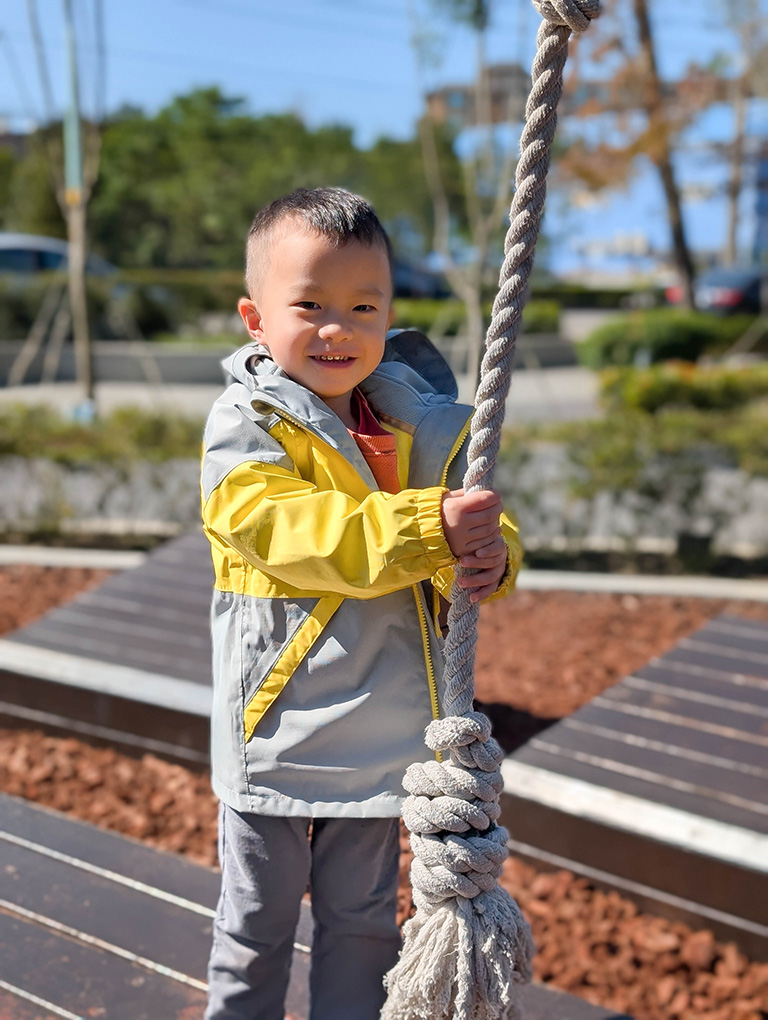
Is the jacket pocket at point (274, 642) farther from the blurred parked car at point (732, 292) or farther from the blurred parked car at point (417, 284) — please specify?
the blurred parked car at point (417, 284)

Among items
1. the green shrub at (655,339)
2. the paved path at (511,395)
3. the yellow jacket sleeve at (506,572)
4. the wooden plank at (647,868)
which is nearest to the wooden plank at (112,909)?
the wooden plank at (647,868)

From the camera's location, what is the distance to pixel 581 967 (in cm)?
249

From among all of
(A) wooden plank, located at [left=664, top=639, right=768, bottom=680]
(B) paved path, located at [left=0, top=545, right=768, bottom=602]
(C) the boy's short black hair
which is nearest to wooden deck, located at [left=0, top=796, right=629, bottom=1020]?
(C) the boy's short black hair

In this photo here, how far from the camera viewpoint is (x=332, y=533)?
1.44m

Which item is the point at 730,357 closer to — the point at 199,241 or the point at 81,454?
the point at 81,454

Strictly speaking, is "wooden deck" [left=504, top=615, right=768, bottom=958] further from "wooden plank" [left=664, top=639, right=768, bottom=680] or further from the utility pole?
the utility pole

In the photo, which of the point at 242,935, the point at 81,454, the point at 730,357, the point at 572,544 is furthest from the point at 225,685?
the point at 730,357

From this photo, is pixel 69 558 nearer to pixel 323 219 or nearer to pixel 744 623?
pixel 744 623

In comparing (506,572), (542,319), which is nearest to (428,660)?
(506,572)

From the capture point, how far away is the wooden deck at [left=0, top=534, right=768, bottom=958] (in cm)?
249

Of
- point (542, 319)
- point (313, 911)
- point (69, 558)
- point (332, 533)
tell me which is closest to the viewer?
point (332, 533)

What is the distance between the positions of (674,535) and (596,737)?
3142 mm

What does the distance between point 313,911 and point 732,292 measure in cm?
2390

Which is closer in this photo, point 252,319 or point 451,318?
point 252,319
